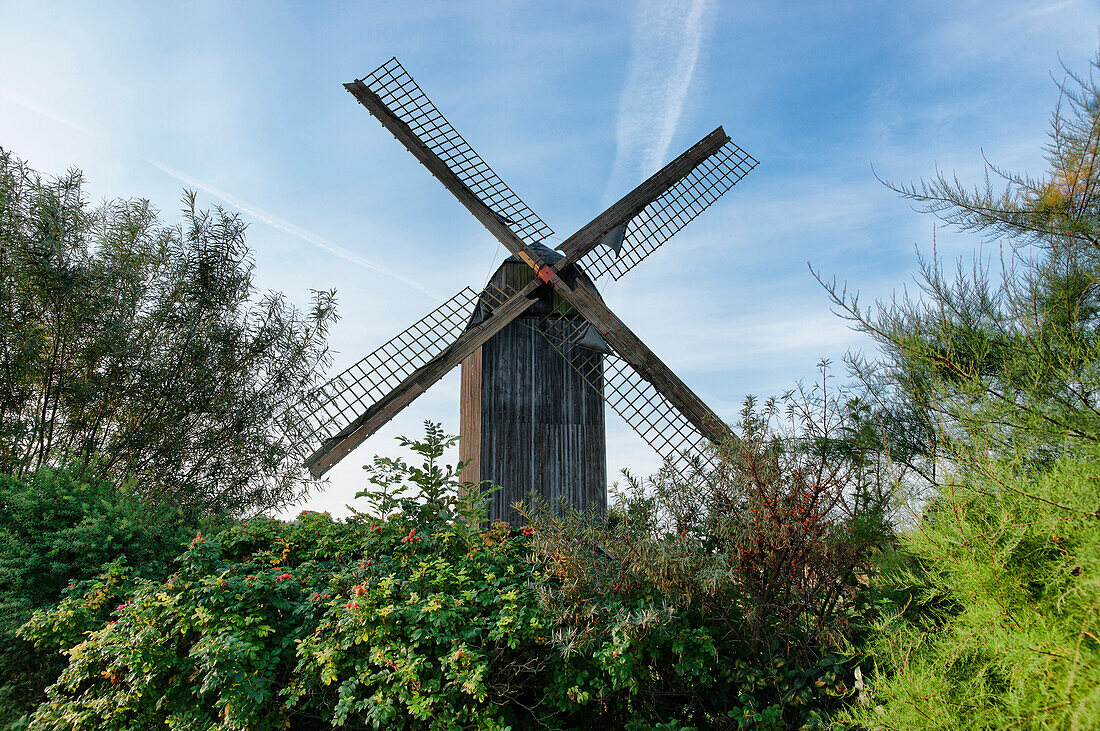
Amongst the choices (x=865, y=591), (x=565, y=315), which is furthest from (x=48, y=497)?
(x=865, y=591)

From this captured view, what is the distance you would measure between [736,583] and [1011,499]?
1.55m

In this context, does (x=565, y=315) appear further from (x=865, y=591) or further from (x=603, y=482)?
(x=865, y=591)

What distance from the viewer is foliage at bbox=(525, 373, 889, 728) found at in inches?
153

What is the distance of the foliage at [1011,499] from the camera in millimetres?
2766

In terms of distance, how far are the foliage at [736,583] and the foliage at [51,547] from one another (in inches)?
142

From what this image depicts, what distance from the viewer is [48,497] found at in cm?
571

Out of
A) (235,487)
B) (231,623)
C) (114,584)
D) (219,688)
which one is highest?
(235,487)

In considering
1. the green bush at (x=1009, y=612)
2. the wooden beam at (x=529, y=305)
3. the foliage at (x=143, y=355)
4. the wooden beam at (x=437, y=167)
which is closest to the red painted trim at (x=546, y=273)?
the wooden beam at (x=529, y=305)

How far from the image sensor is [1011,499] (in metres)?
3.09

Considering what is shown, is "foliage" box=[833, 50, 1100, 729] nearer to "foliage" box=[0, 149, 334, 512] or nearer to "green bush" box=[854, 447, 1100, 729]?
"green bush" box=[854, 447, 1100, 729]

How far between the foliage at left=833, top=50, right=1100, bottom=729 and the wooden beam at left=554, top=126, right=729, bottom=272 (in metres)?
4.79

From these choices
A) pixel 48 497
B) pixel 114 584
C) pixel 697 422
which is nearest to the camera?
pixel 114 584

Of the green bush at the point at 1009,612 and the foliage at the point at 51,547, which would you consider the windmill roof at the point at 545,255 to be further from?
the green bush at the point at 1009,612

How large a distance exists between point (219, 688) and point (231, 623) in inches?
16.3
